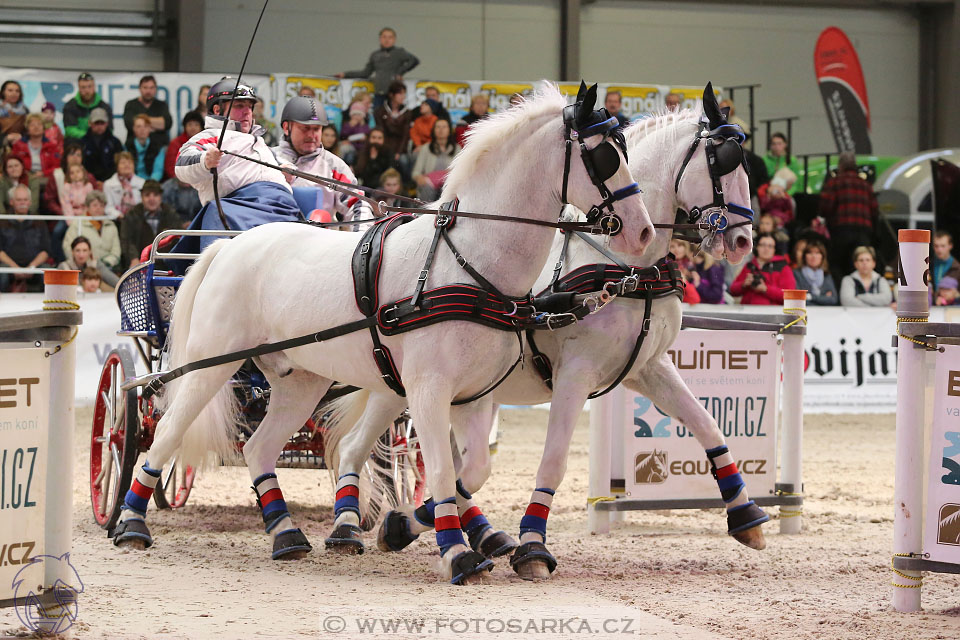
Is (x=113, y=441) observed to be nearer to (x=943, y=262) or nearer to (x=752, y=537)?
(x=752, y=537)

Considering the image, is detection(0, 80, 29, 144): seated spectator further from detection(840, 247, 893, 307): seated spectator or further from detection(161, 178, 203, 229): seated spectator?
detection(840, 247, 893, 307): seated spectator

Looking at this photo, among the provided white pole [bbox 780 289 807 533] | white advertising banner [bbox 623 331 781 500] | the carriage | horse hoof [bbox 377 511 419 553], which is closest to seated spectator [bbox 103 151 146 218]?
the carriage

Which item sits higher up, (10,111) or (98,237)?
(10,111)

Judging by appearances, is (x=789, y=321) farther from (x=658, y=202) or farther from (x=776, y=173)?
(x=776, y=173)

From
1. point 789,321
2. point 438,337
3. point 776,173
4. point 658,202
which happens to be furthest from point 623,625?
point 776,173

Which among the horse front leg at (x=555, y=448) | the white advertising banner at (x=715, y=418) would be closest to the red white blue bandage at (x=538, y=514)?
the horse front leg at (x=555, y=448)

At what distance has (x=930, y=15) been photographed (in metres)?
20.0

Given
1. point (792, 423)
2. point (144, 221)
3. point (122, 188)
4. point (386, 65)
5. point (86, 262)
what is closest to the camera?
point (792, 423)

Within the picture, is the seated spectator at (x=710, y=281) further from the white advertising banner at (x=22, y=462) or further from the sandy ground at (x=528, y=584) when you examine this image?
the white advertising banner at (x=22, y=462)

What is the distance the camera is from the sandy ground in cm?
396

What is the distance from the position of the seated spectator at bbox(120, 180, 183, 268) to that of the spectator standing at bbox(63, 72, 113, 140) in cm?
→ 148

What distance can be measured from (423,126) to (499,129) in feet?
29.8

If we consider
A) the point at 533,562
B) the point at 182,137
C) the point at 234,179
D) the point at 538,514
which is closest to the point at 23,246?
the point at 182,137

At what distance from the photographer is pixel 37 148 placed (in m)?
12.5
